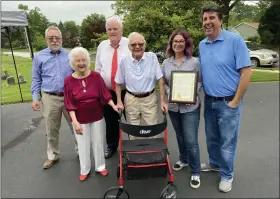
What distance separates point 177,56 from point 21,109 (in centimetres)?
605

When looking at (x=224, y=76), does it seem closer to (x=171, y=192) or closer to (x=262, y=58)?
(x=171, y=192)

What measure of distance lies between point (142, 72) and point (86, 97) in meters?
0.79

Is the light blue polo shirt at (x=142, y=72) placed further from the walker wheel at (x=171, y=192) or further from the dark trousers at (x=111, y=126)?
the walker wheel at (x=171, y=192)

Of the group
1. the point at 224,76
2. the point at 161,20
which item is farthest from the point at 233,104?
the point at 161,20

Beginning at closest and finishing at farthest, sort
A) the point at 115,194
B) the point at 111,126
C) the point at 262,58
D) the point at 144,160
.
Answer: the point at 144,160, the point at 115,194, the point at 111,126, the point at 262,58

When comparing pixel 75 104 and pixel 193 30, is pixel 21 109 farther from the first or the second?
pixel 193 30

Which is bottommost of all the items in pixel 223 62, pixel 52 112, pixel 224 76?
pixel 52 112

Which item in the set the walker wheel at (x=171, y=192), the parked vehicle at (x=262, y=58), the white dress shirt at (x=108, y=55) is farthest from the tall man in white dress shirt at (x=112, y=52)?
the parked vehicle at (x=262, y=58)

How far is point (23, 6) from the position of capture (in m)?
41.5

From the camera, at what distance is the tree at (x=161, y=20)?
825 cm

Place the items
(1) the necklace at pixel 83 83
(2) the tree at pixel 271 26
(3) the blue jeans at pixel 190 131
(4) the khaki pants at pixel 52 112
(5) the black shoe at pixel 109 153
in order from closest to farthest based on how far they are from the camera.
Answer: (3) the blue jeans at pixel 190 131, (1) the necklace at pixel 83 83, (4) the khaki pants at pixel 52 112, (5) the black shoe at pixel 109 153, (2) the tree at pixel 271 26

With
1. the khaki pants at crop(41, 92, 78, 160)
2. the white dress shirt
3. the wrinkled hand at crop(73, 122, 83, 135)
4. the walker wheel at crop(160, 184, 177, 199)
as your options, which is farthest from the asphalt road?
the white dress shirt

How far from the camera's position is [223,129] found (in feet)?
10.2

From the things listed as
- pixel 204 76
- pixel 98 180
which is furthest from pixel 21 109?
pixel 204 76
